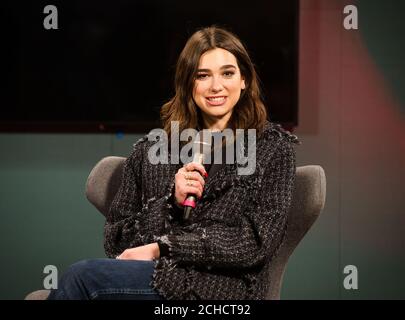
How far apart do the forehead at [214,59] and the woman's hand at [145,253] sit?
63 cm

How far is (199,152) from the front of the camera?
178 centimetres

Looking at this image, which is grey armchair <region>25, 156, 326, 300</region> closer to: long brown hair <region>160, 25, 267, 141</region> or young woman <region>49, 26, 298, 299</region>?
young woman <region>49, 26, 298, 299</region>

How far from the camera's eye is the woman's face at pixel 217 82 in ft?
6.51

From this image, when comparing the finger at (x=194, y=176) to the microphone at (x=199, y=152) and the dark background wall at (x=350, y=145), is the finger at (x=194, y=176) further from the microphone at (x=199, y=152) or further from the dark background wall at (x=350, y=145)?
the dark background wall at (x=350, y=145)

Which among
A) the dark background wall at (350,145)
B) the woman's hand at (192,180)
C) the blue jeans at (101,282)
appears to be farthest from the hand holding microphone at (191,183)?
the dark background wall at (350,145)

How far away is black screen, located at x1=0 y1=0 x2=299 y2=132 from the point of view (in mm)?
3127

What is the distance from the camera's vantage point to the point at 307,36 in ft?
10.5

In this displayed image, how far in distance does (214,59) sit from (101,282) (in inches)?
33.3

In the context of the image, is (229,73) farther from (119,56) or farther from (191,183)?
(119,56)

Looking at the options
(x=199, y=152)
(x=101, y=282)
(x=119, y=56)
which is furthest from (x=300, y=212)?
(x=119, y=56)

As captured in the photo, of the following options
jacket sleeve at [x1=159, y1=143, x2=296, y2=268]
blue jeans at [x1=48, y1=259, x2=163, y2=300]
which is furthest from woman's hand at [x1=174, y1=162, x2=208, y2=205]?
blue jeans at [x1=48, y1=259, x2=163, y2=300]
